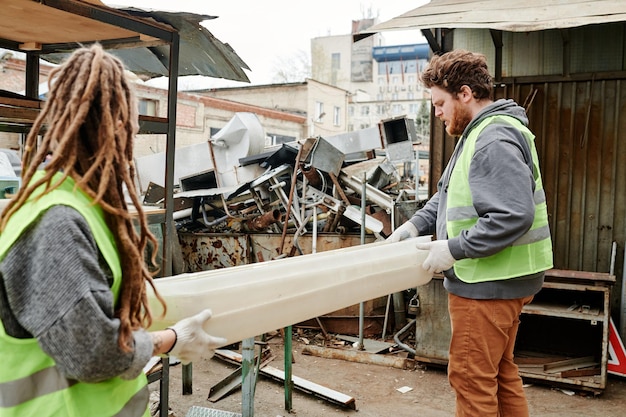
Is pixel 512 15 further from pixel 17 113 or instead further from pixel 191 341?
pixel 191 341

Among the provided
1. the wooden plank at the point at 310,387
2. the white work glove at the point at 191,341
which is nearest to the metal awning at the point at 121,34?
the white work glove at the point at 191,341

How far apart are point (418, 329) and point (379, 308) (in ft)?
3.65

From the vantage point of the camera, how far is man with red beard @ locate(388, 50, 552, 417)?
2.40m

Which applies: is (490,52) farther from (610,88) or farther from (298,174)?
(298,174)

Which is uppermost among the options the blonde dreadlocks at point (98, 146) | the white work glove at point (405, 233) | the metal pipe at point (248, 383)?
the blonde dreadlocks at point (98, 146)

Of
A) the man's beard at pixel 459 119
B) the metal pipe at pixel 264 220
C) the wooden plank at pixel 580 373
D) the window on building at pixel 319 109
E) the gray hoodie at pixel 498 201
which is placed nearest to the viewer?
the gray hoodie at pixel 498 201

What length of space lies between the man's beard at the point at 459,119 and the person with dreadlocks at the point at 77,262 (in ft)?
5.81

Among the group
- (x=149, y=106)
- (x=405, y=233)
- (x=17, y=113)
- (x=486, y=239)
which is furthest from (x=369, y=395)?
(x=149, y=106)

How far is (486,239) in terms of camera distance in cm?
241

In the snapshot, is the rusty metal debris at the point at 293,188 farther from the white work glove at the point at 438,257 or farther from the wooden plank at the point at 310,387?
the white work glove at the point at 438,257

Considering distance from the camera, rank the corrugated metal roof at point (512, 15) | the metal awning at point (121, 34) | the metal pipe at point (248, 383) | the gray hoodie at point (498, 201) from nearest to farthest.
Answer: the gray hoodie at point (498, 201) → the metal awning at point (121, 34) → the metal pipe at point (248, 383) → the corrugated metal roof at point (512, 15)

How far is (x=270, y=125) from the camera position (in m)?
22.2

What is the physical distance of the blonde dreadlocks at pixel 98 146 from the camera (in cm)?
128

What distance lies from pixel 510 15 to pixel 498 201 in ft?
8.29
